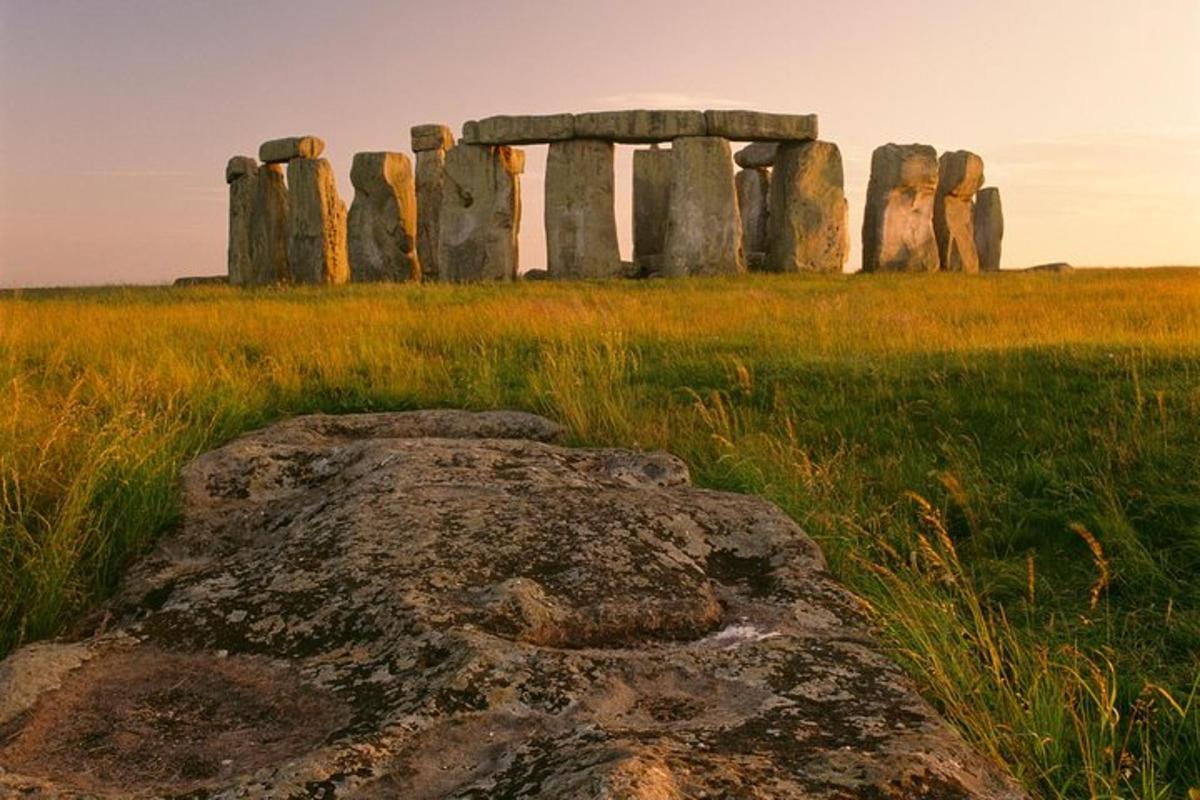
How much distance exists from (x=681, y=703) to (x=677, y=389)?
20.5ft

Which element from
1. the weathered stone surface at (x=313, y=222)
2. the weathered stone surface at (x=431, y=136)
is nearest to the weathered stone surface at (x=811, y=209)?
the weathered stone surface at (x=431, y=136)

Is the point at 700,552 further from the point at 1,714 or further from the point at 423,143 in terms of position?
the point at 423,143

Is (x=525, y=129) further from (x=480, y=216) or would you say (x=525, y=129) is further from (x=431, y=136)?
(x=431, y=136)

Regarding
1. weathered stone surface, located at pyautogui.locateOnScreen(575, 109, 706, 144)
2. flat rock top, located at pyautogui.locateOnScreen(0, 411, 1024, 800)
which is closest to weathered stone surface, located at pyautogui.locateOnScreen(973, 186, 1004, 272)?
weathered stone surface, located at pyautogui.locateOnScreen(575, 109, 706, 144)

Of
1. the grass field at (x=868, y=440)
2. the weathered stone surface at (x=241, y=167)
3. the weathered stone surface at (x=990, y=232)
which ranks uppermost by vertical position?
the weathered stone surface at (x=241, y=167)

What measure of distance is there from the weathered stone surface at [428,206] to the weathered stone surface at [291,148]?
2.67 m

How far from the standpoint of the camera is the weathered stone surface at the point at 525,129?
2284 centimetres

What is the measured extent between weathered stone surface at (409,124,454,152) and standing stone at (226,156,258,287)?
10.5ft

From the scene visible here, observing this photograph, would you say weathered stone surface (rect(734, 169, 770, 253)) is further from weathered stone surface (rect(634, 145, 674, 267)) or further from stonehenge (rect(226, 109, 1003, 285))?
stonehenge (rect(226, 109, 1003, 285))

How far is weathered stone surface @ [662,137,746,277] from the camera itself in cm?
2288

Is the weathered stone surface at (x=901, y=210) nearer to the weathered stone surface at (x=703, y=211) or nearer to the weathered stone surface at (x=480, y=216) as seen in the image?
the weathered stone surface at (x=703, y=211)

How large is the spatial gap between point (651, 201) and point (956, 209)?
20.9ft

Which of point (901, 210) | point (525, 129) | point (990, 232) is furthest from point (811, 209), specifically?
point (990, 232)

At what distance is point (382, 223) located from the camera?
966 inches
